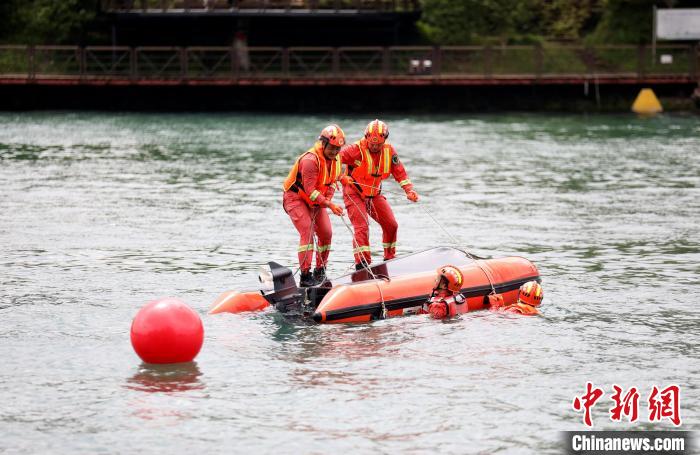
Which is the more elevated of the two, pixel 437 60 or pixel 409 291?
pixel 437 60

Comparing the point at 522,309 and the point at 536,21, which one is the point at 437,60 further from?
the point at 522,309

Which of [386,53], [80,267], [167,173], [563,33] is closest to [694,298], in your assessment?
[80,267]

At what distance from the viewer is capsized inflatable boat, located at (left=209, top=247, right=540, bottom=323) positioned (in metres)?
15.2

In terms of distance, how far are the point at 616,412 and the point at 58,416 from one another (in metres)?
5.26

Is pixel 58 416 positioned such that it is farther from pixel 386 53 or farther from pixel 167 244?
pixel 386 53

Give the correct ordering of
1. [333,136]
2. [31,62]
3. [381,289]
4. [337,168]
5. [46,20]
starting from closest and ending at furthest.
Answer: [381,289], [333,136], [337,168], [31,62], [46,20]

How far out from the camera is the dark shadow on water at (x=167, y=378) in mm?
12867

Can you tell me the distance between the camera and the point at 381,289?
15.5 metres

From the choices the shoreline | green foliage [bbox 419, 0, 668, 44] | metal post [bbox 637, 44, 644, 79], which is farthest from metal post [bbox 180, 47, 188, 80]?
metal post [bbox 637, 44, 644, 79]

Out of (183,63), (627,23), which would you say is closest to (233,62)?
(183,63)

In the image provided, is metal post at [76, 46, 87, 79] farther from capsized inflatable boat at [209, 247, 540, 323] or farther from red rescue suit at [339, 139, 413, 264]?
capsized inflatable boat at [209, 247, 540, 323]

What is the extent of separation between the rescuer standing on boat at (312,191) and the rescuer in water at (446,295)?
1.49m

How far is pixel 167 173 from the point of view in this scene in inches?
1312

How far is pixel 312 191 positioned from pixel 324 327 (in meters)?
1.71
